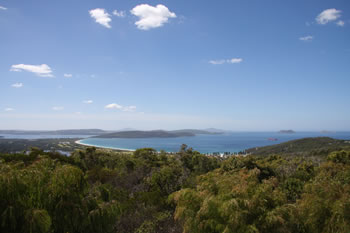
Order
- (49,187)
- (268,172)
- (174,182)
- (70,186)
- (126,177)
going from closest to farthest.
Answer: (49,187) < (70,186) < (174,182) < (126,177) < (268,172)

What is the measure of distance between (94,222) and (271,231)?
15.6 feet

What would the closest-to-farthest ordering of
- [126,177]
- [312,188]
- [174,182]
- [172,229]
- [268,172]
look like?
[312,188], [172,229], [174,182], [126,177], [268,172]

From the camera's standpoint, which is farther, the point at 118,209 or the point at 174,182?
the point at 174,182

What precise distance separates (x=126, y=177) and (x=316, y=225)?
1357 centimetres

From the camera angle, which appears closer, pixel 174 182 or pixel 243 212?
pixel 243 212

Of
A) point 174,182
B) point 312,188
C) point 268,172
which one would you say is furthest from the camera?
→ point 268,172

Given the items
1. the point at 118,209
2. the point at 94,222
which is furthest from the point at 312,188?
the point at 94,222

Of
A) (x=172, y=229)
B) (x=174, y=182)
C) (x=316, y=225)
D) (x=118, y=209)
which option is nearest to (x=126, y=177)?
(x=174, y=182)

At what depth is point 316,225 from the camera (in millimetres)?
6516

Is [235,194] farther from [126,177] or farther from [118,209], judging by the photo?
[126,177]

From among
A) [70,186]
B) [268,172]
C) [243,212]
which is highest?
[70,186]

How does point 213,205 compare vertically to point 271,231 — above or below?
above

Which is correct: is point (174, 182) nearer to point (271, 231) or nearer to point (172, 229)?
point (172, 229)

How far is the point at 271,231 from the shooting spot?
239 inches
